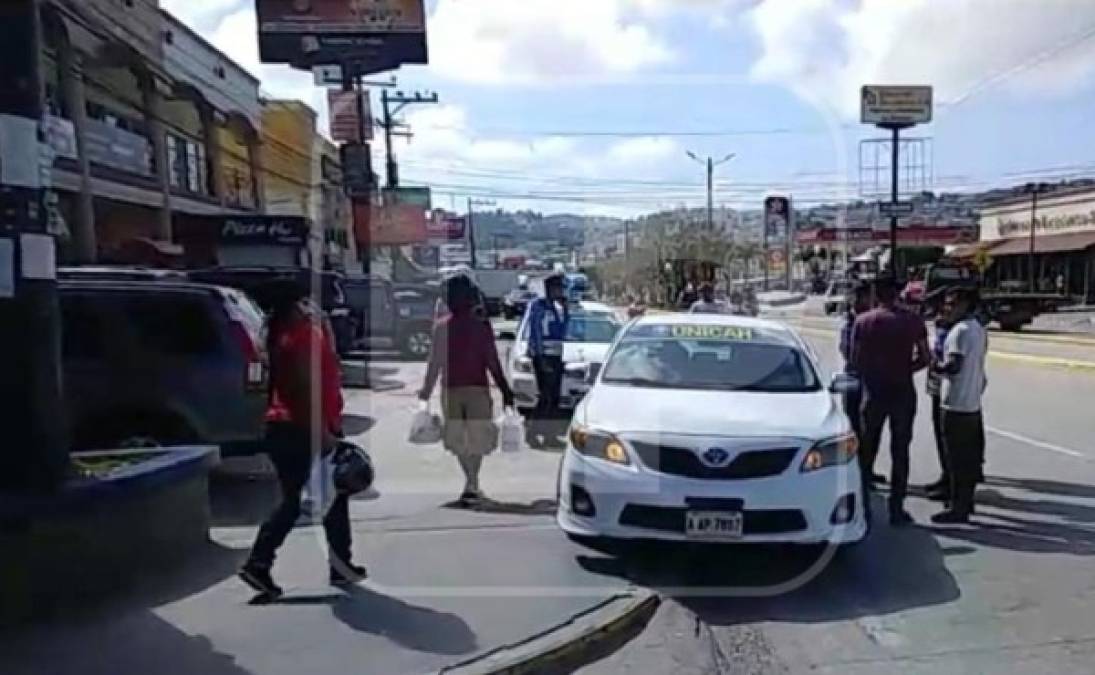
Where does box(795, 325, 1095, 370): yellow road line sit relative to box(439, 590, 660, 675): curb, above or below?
below

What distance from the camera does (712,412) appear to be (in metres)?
7.95

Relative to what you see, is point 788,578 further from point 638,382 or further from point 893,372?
point 893,372

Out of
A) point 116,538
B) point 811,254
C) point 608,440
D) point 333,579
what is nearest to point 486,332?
point 608,440

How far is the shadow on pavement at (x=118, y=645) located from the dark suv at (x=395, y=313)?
78.5 feet

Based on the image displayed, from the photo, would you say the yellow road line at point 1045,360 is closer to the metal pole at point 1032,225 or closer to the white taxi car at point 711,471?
the white taxi car at point 711,471

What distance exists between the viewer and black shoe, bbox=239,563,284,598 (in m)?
6.72

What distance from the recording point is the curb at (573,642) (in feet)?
18.7

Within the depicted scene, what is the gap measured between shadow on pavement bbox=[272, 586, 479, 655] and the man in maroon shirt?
4.05 meters

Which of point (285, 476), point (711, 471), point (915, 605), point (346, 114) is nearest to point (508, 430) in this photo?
point (711, 471)

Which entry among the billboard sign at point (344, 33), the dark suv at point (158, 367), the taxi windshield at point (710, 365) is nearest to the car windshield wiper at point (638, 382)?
the taxi windshield at point (710, 365)

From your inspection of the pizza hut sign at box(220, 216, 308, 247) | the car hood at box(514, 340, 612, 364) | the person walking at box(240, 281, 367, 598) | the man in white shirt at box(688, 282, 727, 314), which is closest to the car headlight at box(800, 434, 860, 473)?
the person walking at box(240, 281, 367, 598)

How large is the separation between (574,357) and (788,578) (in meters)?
8.23

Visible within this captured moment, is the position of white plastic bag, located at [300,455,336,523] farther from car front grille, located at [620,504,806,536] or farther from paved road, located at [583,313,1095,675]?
paved road, located at [583,313,1095,675]

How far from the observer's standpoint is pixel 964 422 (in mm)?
9250
